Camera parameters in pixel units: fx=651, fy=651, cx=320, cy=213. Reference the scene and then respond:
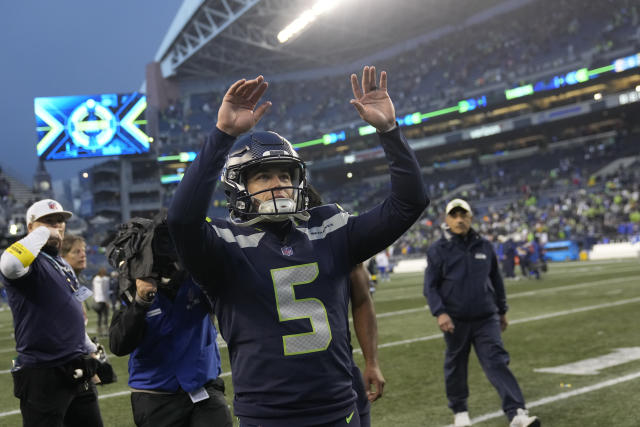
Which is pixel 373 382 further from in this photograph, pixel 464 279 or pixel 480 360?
pixel 464 279

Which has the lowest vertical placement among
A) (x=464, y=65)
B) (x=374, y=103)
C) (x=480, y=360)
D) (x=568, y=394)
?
(x=568, y=394)

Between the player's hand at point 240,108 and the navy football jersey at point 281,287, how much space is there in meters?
0.04

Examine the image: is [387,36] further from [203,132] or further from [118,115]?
[118,115]

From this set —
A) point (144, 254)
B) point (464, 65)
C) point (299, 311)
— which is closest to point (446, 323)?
point (144, 254)

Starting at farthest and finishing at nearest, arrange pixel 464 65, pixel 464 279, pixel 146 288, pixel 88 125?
pixel 464 65
pixel 88 125
pixel 464 279
pixel 146 288

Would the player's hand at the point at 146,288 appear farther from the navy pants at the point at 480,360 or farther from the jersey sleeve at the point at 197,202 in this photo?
the navy pants at the point at 480,360

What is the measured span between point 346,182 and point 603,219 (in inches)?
1275

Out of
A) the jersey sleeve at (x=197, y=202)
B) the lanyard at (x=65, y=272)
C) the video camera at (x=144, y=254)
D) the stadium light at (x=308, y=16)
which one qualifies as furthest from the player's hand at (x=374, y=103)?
the stadium light at (x=308, y=16)

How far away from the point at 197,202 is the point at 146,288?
3.55ft

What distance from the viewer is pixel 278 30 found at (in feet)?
189

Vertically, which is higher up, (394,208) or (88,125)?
(88,125)

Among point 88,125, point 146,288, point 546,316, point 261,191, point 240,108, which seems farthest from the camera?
point 88,125

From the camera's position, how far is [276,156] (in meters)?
2.55

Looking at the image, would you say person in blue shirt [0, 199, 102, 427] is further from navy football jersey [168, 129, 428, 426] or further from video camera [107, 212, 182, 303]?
navy football jersey [168, 129, 428, 426]
